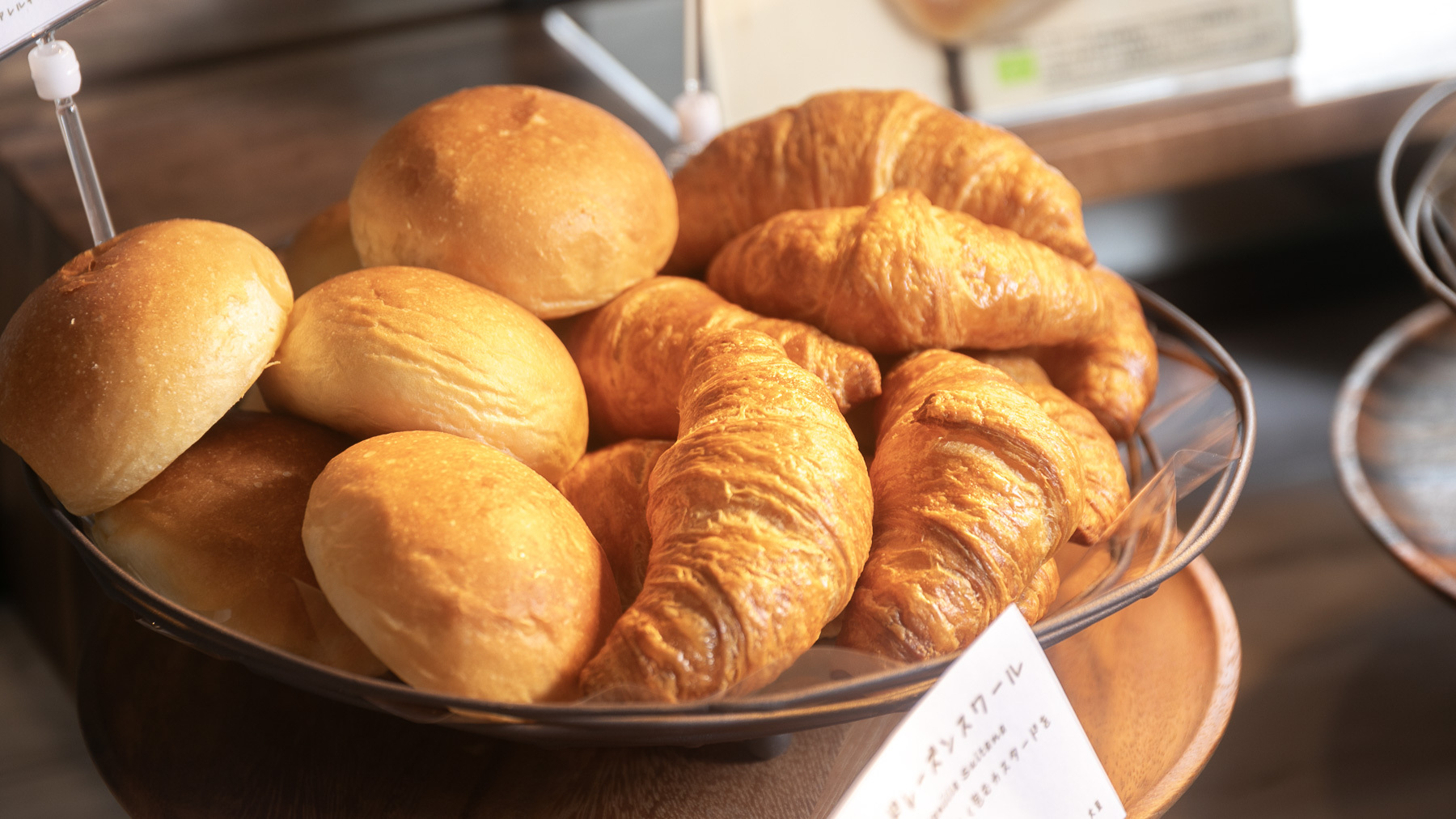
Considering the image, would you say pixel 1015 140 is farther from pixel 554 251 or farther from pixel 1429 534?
pixel 1429 534

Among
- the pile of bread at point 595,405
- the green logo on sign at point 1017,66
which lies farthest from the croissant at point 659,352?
the green logo on sign at point 1017,66

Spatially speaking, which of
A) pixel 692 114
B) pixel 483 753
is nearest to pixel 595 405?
pixel 483 753

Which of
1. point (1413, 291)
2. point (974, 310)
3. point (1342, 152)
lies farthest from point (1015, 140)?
point (1413, 291)

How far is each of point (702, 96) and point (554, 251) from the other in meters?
0.52

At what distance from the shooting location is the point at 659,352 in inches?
26.9

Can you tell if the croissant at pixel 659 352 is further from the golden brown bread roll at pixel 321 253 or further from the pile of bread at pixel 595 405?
the golden brown bread roll at pixel 321 253

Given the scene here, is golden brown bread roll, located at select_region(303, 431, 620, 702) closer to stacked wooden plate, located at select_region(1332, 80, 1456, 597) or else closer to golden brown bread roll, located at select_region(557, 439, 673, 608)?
golden brown bread roll, located at select_region(557, 439, 673, 608)

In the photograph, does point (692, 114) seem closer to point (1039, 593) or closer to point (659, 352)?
point (659, 352)

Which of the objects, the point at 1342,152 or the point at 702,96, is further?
the point at 1342,152

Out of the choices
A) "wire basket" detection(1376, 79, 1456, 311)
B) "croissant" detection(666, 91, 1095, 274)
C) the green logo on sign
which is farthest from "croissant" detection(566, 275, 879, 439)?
the green logo on sign

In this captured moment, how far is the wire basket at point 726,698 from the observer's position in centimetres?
45

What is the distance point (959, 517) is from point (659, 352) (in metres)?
0.23

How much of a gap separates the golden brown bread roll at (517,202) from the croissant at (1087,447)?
0.26 meters

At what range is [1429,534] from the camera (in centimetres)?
88
